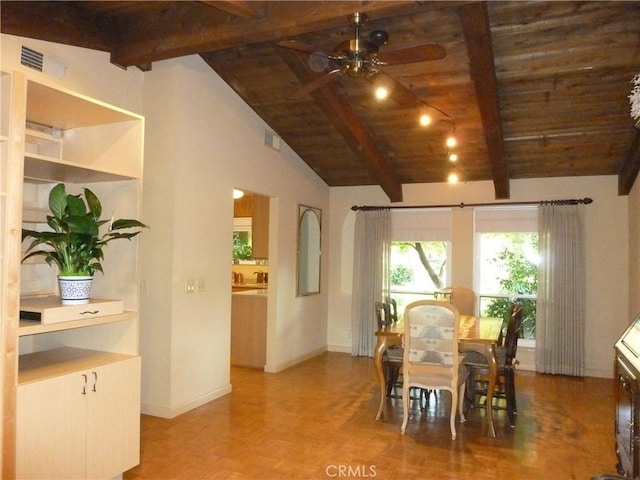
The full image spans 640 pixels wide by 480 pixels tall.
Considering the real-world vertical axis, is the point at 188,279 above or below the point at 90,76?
below

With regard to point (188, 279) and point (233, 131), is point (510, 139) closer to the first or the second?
point (233, 131)

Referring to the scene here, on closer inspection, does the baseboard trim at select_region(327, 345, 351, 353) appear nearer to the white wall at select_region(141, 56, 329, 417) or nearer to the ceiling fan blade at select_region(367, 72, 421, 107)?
the white wall at select_region(141, 56, 329, 417)

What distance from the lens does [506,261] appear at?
6152 millimetres

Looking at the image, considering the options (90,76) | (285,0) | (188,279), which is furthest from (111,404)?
(285,0)

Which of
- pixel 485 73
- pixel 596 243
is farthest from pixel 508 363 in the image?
pixel 596 243

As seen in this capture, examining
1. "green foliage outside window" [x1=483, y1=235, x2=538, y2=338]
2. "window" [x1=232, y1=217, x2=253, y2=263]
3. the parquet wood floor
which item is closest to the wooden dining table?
the parquet wood floor

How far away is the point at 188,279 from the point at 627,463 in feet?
11.2

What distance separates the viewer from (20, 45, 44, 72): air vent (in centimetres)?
302

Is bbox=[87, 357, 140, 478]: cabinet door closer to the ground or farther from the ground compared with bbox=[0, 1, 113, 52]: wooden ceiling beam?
closer to the ground

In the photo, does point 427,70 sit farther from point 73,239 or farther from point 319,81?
point 73,239

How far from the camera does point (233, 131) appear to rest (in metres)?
4.74

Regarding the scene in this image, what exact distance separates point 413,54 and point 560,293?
4123 millimetres

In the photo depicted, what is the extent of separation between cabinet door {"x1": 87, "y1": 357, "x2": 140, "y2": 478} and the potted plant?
1.55 ft

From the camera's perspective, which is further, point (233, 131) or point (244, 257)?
point (244, 257)
